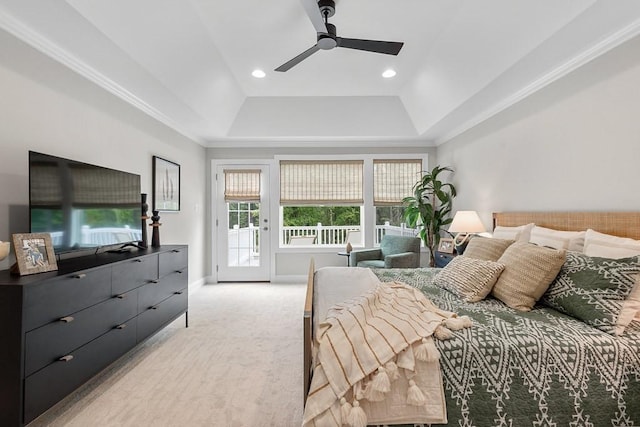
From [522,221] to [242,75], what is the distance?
3519 mm

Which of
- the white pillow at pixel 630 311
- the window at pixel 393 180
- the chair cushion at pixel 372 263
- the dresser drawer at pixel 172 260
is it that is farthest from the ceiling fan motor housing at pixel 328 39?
the window at pixel 393 180

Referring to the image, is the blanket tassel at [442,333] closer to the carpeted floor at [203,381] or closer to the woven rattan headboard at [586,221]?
the carpeted floor at [203,381]

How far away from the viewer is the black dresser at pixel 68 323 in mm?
1558

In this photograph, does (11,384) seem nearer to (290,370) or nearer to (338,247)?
(290,370)

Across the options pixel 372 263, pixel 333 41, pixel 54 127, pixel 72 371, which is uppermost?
pixel 333 41

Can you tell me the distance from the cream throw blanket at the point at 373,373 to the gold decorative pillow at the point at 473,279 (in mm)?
670

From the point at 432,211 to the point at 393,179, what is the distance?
1.00 meters

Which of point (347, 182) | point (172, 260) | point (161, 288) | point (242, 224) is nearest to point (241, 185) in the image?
point (242, 224)

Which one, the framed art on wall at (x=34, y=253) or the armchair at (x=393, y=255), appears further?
the armchair at (x=393, y=255)

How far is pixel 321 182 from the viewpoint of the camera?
5594 mm

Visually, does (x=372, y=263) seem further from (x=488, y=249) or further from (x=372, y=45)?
(x=372, y=45)

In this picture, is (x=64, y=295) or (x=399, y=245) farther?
(x=399, y=245)

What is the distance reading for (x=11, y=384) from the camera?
1549 mm

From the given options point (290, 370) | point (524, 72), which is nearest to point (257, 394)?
point (290, 370)
